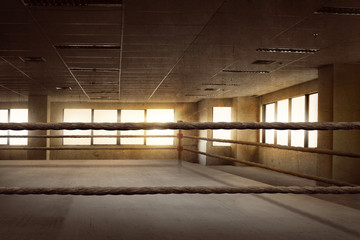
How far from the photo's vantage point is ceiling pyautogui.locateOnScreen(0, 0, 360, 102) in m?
3.43

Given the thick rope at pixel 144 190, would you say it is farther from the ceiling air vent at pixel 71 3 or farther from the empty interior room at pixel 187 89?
the ceiling air vent at pixel 71 3

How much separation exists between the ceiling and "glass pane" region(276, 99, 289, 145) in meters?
2.25

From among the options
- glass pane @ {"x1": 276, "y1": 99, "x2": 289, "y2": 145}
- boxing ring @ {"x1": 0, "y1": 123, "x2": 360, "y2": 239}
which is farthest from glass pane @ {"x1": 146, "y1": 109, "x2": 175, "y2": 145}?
boxing ring @ {"x1": 0, "y1": 123, "x2": 360, "y2": 239}

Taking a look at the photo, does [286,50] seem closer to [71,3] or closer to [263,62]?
[263,62]

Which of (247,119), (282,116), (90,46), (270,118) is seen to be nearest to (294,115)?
(282,116)

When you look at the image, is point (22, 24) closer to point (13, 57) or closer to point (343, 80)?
point (13, 57)

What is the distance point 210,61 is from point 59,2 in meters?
3.37

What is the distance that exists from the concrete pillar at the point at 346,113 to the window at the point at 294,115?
89.3 inches

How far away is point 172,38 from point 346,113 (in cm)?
393

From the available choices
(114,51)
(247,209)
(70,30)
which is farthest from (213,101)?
(247,209)

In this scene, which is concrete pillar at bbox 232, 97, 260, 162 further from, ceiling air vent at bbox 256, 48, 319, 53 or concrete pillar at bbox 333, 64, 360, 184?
ceiling air vent at bbox 256, 48, 319, 53

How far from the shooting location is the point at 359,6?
3389 mm

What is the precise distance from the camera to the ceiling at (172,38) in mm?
3430

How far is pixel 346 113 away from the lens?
5.84m
